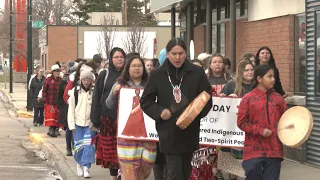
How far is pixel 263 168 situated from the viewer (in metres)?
7.01

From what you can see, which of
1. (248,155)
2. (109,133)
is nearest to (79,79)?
(109,133)

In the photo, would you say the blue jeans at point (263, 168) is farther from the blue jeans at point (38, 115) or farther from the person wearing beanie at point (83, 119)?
the blue jeans at point (38, 115)

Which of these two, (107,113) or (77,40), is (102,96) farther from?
(77,40)

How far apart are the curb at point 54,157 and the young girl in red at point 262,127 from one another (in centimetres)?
413

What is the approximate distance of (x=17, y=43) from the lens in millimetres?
56781

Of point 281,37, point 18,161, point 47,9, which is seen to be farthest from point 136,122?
point 47,9

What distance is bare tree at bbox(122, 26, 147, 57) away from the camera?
44.8m

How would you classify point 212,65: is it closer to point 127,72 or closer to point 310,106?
point 127,72

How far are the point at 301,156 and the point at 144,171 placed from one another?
13.9ft

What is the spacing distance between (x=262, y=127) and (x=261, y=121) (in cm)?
7

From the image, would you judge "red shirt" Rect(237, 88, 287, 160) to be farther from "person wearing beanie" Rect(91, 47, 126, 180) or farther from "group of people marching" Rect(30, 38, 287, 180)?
"person wearing beanie" Rect(91, 47, 126, 180)

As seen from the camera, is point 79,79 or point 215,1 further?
point 215,1

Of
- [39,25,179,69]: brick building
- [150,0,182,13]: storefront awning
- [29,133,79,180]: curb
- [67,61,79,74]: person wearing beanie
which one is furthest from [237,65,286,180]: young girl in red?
[39,25,179,69]: brick building

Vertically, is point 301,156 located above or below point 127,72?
below
